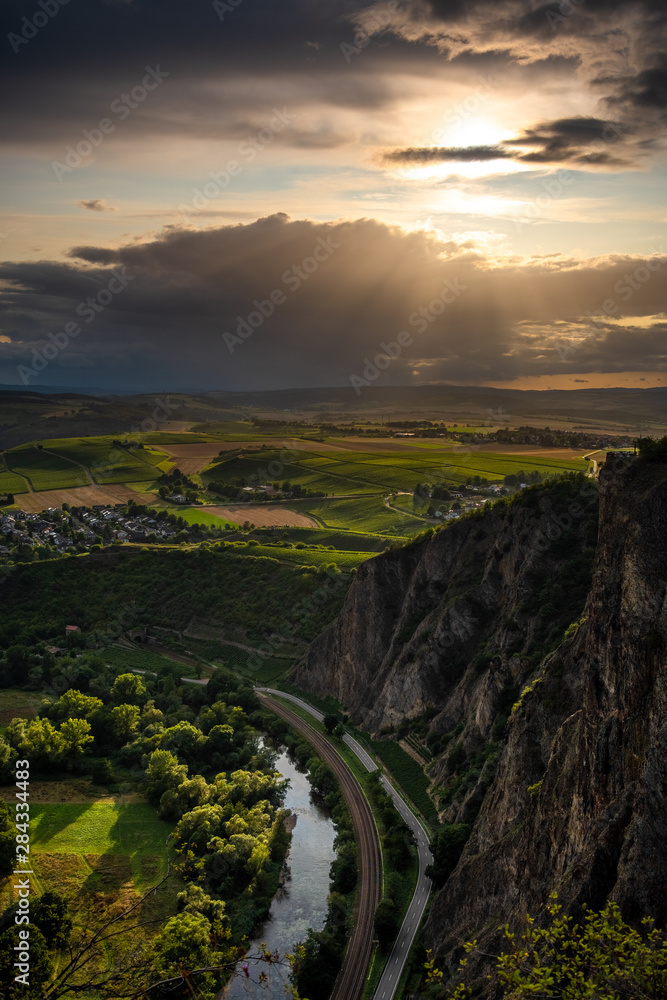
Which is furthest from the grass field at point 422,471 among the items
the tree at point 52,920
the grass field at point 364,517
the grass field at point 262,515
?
the tree at point 52,920

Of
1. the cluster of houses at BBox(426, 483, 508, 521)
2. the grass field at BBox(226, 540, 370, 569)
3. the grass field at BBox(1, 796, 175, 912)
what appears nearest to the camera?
the grass field at BBox(1, 796, 175, 912)

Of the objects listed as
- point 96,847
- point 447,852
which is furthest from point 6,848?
point 447,852

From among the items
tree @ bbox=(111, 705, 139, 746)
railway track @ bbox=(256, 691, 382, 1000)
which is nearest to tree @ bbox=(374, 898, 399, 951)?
railway track @ bbox=(256, 691, 382, 1000)

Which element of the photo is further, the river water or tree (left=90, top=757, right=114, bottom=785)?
tree (left=90, top=757, right=114, bottom=785)

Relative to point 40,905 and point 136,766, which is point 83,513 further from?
point 40,905

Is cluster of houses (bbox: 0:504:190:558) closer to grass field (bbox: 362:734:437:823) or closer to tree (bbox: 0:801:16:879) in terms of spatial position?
grass field (bbox: 362:734:437:823)

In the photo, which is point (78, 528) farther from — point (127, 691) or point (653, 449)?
point (653, 449)

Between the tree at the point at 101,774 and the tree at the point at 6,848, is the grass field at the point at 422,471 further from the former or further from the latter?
the tree at the point at 6,848
